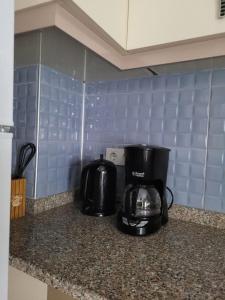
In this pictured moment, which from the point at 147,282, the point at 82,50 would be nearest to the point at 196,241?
the point at 147,282

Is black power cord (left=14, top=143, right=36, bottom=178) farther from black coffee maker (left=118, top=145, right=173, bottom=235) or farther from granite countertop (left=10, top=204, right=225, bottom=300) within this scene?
black coffee maker (left=118, top=145, right=173, bottom=235)

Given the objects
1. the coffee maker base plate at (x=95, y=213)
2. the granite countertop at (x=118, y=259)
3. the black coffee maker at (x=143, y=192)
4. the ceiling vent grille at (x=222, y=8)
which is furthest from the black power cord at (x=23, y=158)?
the ceiling vent grille at (x=222, y=8)

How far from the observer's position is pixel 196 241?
2.63ft

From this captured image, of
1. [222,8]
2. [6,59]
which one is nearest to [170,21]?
[222,8]

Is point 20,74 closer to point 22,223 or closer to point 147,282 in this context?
point 22,223

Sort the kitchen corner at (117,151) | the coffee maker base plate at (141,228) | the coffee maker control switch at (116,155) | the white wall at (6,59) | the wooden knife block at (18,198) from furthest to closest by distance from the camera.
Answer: the coffee maker control switch at (116,155), the wooden knife block at (18,198), the coffee maker base plate at (141,228), the kitchen corner at (117,151), the white wall at (6,59)

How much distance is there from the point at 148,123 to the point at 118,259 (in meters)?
0.63

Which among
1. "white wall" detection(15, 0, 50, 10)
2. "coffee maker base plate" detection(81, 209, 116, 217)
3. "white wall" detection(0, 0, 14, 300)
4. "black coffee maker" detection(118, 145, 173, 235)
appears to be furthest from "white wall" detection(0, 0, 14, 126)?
"coffee maker base plate" detection(81, 209, 116, 217)

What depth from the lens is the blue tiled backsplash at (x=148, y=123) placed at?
96cm

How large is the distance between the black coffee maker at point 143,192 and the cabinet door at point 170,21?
0.37m

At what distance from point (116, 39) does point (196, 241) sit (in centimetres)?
73

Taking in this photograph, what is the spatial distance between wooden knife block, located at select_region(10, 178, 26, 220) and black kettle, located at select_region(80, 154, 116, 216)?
0.24m

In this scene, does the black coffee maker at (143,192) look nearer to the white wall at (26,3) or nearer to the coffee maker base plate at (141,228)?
the coffee maker base plate at (141,228)

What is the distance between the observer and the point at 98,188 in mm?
981
